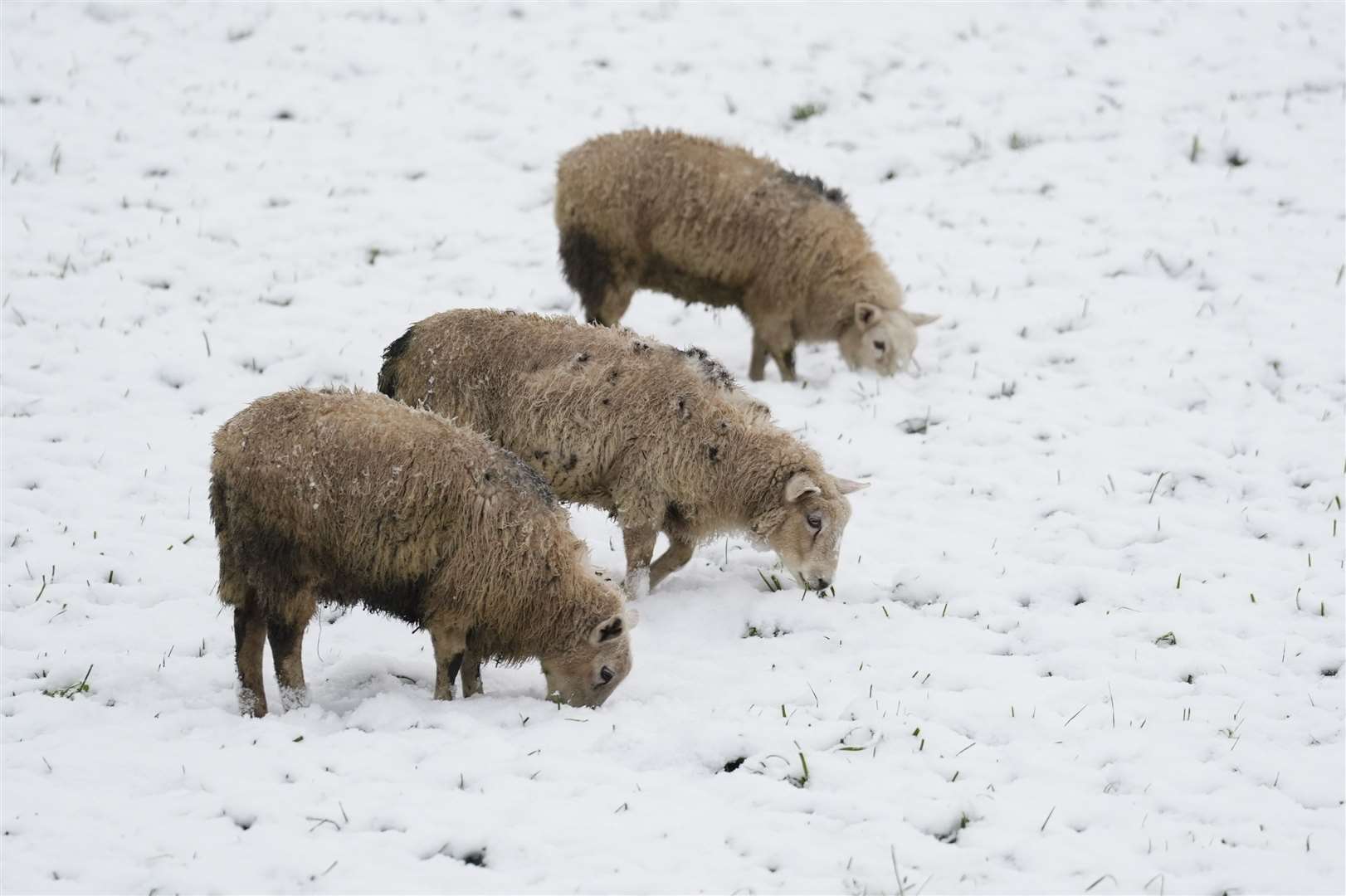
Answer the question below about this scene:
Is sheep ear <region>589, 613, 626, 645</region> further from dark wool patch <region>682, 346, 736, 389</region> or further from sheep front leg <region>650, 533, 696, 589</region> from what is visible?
dark wool patch <region>682, 346, 736, 389</region>

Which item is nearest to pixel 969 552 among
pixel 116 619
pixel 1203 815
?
pixel 1203 815

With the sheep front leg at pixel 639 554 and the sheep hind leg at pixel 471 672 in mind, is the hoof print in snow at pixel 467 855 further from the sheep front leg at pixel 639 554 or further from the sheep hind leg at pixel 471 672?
the sheep front leg at pixel 639 554

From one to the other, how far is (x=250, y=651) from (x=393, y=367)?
6.60 ft

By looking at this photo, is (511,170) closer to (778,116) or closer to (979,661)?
(778,116)

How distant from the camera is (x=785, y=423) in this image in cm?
884

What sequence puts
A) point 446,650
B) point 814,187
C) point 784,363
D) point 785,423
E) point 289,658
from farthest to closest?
point 814,187 → point 784,363 → point 785,423 → point 446,650 → point 289,658

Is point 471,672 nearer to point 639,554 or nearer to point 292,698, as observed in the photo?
point 292,698

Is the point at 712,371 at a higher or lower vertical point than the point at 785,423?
higher

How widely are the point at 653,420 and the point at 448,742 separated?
7.57 feet

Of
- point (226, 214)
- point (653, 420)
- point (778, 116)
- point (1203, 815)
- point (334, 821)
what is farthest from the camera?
point (778, 116)

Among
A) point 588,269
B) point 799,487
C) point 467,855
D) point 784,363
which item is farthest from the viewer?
point 784,363

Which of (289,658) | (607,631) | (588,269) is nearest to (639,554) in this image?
(607,631)

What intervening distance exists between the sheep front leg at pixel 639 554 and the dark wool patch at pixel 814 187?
159 inches

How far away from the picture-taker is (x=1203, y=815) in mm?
4988
